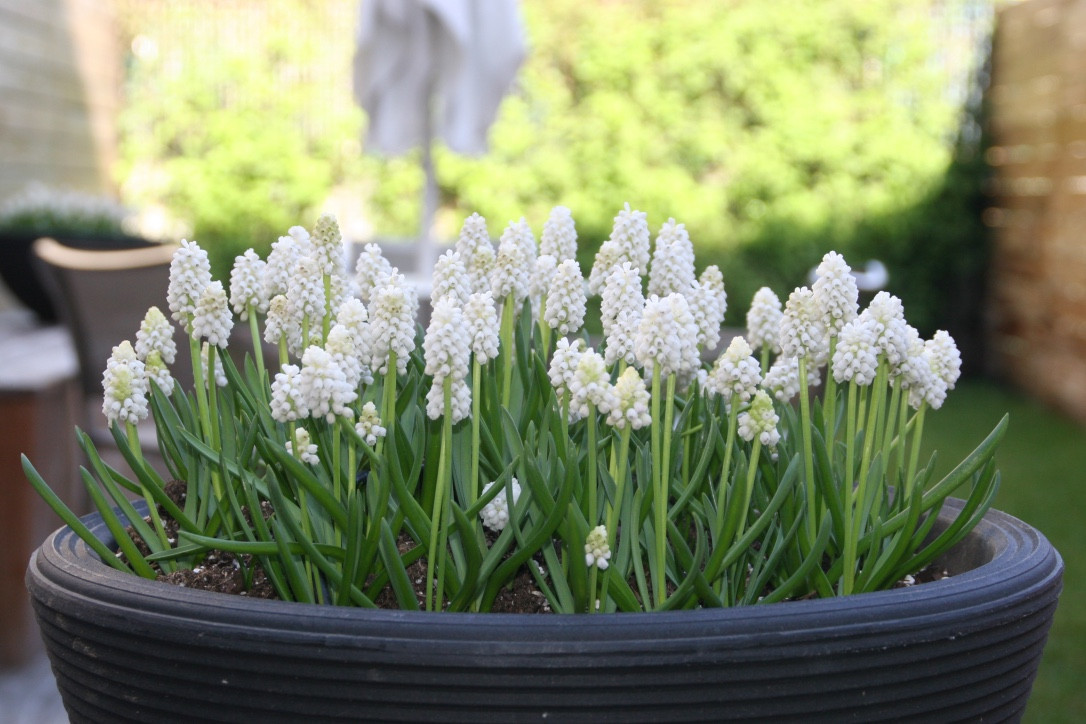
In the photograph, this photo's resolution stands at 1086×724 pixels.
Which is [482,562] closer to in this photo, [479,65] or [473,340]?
[473,340]

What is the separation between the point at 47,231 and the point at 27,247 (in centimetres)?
14

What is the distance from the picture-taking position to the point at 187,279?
3.02 feet

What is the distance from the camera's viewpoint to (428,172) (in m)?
4.98

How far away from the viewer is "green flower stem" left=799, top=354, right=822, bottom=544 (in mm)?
855

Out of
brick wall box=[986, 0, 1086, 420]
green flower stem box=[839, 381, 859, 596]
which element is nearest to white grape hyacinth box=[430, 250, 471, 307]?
green flower stem box=[839, 381, 859, 596]

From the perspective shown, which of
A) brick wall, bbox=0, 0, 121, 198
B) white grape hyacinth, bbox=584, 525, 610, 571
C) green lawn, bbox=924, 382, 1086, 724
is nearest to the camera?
white grape hyacinth, bbox=584, 525, 610, 571

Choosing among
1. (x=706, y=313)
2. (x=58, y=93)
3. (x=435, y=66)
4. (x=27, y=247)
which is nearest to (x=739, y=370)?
(x=706, y=313)

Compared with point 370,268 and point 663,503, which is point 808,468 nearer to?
point 663,503

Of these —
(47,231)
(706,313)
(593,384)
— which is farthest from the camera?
(47,231)

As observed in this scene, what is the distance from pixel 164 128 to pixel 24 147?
2032 millimetres

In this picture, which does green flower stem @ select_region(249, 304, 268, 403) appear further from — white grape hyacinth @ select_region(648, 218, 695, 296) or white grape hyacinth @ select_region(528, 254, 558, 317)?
white grape hyacinth @ select_region(648, 218, 695, 296)

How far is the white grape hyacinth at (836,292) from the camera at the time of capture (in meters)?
0.85

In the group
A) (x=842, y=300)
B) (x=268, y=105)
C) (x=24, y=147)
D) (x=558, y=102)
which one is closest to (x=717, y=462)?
(x=842, y=300)

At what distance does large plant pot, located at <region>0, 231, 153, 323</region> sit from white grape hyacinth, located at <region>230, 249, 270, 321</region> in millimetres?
2942
